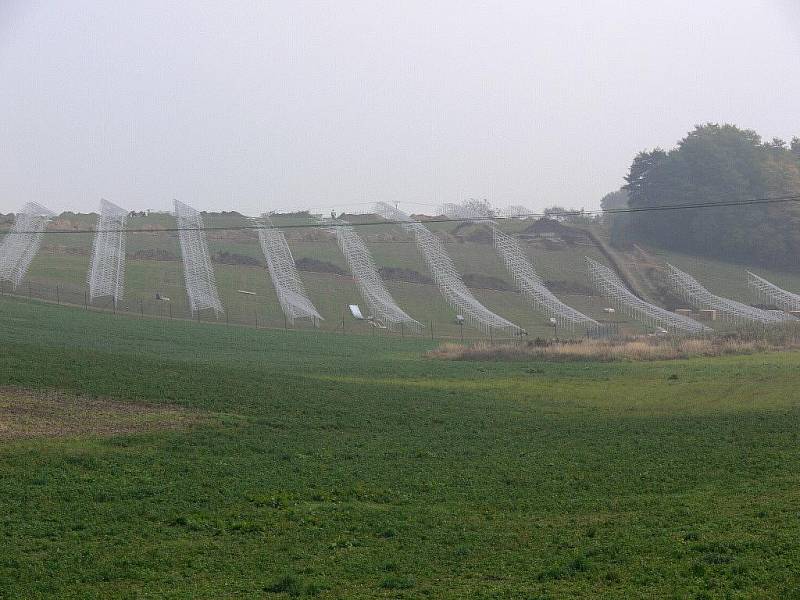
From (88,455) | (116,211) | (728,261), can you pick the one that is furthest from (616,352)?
(116,211)

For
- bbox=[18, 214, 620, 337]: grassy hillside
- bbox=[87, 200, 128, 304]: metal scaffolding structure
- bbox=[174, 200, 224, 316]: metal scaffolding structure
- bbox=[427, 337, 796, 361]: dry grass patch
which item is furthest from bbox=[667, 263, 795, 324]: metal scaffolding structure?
bbox=[87, 200, 128, 304]: metal scaffolding structure

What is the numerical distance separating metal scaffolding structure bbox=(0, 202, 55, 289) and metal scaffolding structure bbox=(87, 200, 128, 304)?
536cm

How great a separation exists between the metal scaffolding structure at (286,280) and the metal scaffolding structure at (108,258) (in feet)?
42.2

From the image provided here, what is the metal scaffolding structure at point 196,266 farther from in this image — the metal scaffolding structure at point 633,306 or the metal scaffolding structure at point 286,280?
the metal scaffolding structure at point 633,306

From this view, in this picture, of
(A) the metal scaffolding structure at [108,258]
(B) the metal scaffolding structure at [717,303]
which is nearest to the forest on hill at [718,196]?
(B) the metal scaffolding structure at [717,303]

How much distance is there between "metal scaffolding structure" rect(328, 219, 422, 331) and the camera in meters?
73.4

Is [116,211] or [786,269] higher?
[116,211]

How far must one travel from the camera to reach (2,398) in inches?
1009

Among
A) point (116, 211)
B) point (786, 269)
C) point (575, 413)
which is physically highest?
point (116, 211)

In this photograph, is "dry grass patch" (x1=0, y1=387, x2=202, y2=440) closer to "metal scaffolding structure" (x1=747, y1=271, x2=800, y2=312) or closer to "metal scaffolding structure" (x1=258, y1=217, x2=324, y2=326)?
"metal scaffolding structure" (x1=258, y1=217, x2=324, y2=326)

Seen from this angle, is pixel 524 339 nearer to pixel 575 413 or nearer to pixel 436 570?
pixel 575 413

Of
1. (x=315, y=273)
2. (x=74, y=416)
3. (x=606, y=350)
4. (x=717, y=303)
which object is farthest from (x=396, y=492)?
(x=315, y=273)

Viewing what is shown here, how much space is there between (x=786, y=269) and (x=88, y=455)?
9715 cm

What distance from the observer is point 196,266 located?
82250 mm
